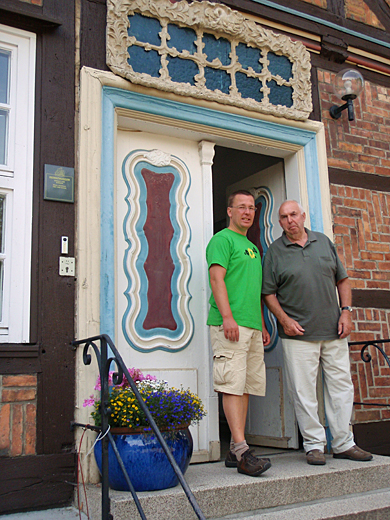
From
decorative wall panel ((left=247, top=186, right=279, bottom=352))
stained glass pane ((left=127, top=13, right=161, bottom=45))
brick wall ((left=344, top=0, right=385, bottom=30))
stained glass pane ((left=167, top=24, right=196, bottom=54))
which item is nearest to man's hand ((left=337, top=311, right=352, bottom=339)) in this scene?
decorative wall panel ((left=247, top=186, right=279, bottom=352))

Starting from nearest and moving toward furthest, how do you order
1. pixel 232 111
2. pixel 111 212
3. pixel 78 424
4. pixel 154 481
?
pixel 154 481, pixel 78 424, pixel 111 212, pixel 232 111

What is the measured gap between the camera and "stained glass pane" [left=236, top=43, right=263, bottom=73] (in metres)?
4.51

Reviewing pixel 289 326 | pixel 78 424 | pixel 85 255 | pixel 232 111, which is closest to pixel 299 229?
pixel 289 326

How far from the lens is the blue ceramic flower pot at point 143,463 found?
109 inches

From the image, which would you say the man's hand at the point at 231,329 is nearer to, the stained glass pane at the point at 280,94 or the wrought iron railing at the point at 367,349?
the wrought iron railing at the point at 367,349

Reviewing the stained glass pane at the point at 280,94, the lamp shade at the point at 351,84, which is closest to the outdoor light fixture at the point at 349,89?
Result: the lamp shade at the point at 351,84

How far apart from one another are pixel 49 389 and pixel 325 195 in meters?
2.76

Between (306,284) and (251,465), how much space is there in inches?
51.6

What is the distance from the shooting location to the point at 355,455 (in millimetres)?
3666

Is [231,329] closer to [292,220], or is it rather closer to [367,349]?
[292,220]

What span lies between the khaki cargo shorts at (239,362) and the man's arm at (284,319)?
0.19 m

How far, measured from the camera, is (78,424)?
3.17 meters

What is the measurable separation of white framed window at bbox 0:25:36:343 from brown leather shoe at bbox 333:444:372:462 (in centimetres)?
228

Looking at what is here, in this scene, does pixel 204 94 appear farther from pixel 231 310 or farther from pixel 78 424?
pixel 78 424
